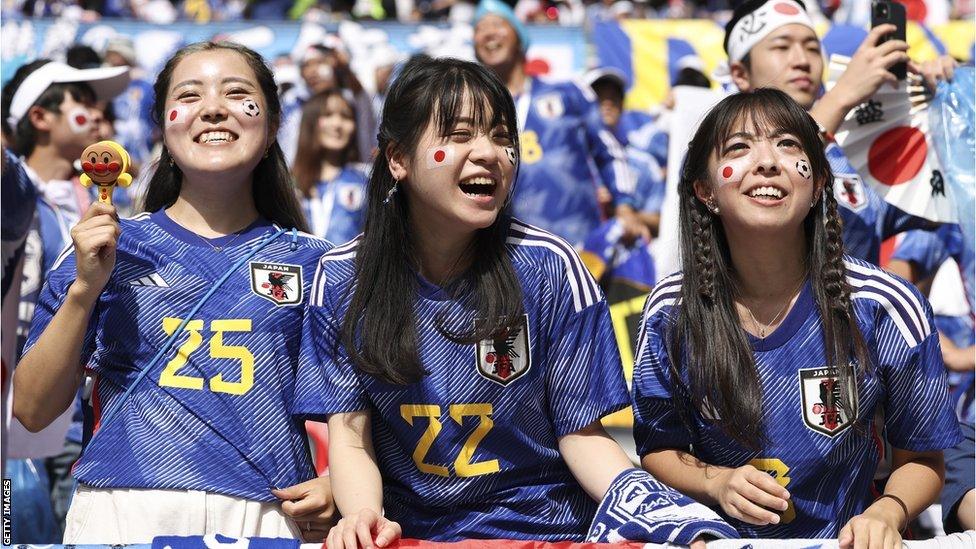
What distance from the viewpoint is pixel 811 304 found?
3.20 metres

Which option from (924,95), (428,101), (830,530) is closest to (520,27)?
(924,95)

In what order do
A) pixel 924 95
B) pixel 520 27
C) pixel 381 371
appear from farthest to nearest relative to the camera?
1. pixel 520 27
2. pixel 924 95
3. pixel 381 371

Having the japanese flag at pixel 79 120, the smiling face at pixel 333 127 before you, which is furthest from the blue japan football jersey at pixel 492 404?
the smiling face at pixel 333 127

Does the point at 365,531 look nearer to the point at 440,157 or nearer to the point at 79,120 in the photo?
the point at 440,157

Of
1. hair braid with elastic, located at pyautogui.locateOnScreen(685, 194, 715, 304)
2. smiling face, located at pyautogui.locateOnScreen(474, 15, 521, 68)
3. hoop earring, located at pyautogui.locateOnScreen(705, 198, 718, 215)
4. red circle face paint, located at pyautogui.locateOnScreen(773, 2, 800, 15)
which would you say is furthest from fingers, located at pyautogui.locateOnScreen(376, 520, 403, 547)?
smiling face, located at pyautogui.locateOnScreen(474, 15, 521, 68)

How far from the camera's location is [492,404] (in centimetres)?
312

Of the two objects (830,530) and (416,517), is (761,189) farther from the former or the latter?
(416,517)

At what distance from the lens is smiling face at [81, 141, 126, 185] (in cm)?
319

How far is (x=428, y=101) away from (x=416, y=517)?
1.07 metres

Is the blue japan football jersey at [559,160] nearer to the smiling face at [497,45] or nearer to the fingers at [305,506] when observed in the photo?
the smiling face at [497,45]

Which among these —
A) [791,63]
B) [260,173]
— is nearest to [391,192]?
[260,173]

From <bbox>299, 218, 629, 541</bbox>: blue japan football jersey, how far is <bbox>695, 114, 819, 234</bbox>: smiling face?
17.7 inches

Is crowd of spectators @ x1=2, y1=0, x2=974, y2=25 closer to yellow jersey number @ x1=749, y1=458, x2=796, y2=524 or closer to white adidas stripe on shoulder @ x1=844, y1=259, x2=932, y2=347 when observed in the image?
white adidas stripe on shoulder @ x1=844, y1=259, x2=932, y2=347

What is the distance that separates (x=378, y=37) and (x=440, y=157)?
10253mm
